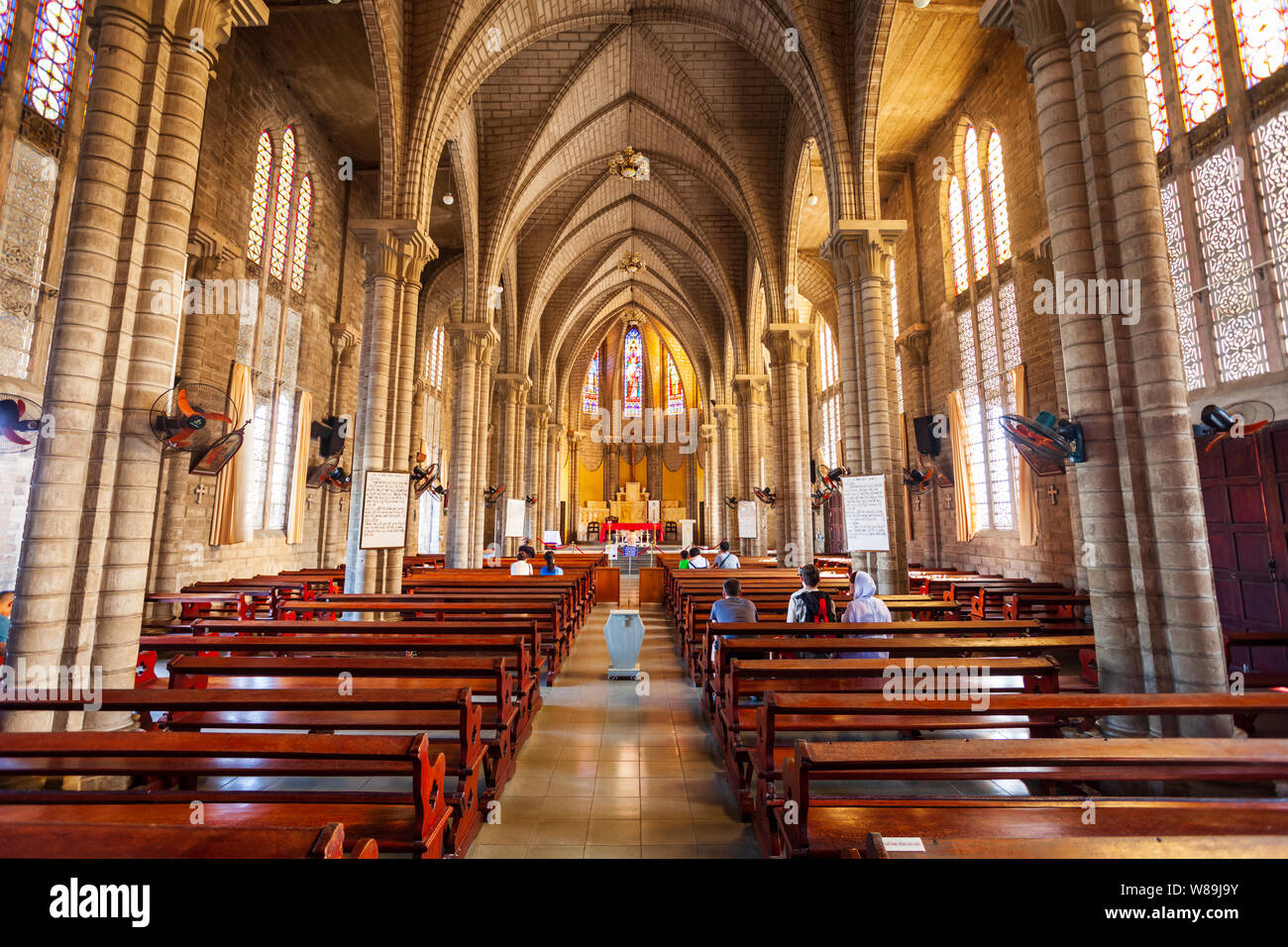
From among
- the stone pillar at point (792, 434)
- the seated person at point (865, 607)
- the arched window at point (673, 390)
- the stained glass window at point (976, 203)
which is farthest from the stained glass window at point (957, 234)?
the arched window at point (673, 390)

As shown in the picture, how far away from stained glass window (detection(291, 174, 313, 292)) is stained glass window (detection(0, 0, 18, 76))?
6.40m

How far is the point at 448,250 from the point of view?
19.6 m

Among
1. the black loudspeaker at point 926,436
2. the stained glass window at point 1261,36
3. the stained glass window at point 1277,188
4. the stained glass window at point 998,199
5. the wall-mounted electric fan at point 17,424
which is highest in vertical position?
the stained glass window at point 998,199

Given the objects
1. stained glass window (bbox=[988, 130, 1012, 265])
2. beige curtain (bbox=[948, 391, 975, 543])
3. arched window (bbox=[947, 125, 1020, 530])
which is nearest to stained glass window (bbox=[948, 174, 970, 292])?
arched window (bbox=[947, 125, 1020, 530])

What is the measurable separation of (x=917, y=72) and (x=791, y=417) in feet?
26.2

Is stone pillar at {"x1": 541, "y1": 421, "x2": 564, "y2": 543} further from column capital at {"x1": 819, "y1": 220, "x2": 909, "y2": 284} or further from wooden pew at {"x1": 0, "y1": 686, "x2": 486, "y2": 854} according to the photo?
wooden pew at {"x1": 0, "y1": 686, "x2": 486, "y2": 854}

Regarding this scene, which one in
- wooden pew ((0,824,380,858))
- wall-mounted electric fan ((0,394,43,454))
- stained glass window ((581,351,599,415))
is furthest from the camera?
stained glass window ((581,351,599,415))

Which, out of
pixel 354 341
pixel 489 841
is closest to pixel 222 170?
pixel 354 341

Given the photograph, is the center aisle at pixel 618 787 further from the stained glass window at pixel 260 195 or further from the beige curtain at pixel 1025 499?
the stained glass window at pixel 260 195

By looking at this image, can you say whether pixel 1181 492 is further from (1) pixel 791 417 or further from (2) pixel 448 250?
(2) pixel 448 250

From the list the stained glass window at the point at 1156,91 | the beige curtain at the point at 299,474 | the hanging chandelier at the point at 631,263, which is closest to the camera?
the stained glass window at the point at 1156,91

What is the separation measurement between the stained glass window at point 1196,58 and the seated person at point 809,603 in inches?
341

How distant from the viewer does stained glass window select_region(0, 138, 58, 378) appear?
279 inches

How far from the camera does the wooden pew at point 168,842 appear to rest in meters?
1.50
